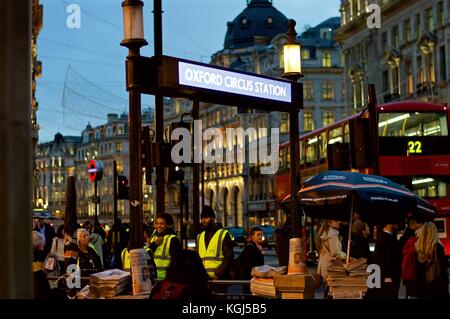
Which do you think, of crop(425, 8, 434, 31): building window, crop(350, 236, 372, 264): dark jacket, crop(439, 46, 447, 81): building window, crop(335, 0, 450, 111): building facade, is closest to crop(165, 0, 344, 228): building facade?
crop(335, 0, 450, 111): building facade

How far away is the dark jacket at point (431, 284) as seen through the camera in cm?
1065

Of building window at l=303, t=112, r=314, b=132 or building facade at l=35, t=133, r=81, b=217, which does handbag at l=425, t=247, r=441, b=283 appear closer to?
building window at l=303, t=112, r=314, b=132

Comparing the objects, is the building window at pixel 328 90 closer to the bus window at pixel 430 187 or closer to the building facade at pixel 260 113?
the building facade at pixel 260 113

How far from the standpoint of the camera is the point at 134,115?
9.61 meters

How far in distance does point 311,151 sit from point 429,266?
1971 cm

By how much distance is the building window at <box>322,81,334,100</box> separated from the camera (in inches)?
3821

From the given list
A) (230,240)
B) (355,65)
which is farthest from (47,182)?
(230,240)

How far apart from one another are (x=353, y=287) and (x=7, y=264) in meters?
6.99

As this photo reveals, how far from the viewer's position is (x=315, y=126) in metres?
96.2

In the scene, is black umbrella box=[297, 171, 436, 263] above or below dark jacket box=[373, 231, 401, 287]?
above

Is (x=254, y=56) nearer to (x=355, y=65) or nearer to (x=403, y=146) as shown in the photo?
(x=355, y=65)

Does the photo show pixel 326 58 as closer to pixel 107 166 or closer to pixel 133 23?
pixel 107 166

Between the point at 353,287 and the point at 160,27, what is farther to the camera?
the point at 160,27

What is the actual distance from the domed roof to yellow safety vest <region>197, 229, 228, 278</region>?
378ft
